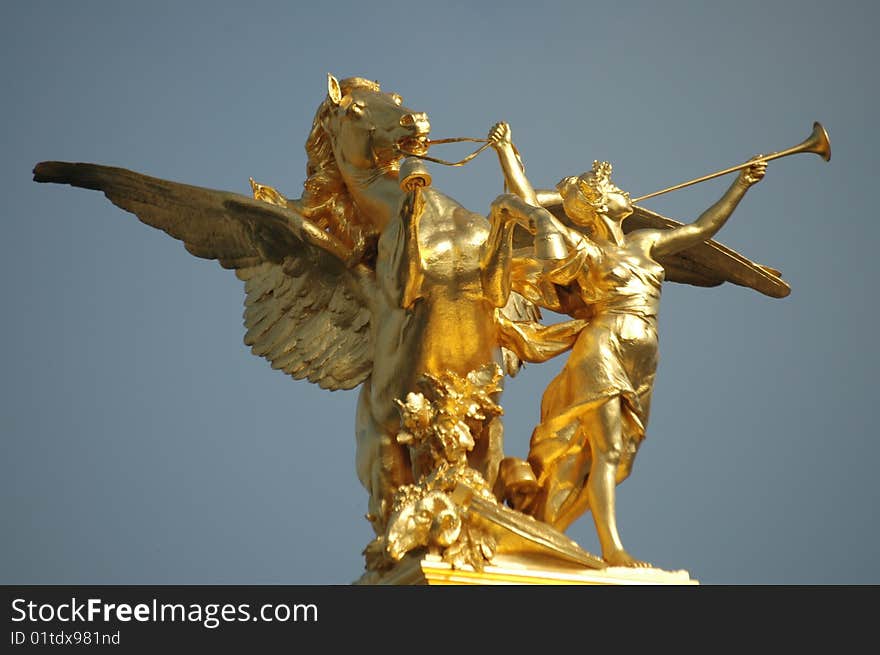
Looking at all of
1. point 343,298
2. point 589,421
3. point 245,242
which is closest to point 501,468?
point 589,421

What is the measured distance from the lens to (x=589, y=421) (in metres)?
5.98

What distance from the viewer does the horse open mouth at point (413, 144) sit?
6316mm

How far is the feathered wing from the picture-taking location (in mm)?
6355

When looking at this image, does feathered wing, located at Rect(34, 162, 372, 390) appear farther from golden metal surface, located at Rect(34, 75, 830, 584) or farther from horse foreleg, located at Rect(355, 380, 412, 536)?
horse foreleg, located at Rect(355, 380, 412, 536)

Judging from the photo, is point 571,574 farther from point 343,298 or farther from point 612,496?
point 343,298

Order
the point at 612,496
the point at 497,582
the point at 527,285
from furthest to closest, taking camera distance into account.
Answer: the point at 527,285
the point at 612,496
the point at 497,582

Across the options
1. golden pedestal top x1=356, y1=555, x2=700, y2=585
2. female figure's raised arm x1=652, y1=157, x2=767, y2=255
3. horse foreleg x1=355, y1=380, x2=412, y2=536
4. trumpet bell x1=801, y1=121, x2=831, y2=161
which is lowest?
golden pedestal top x1=356, y1=555, x2=700, y2=585

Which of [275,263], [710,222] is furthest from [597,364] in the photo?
Answer: [275,263]

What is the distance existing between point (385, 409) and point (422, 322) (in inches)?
13.2

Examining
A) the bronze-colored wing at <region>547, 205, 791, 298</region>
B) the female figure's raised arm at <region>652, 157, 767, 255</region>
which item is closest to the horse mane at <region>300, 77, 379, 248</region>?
the bronze-colored wing at <region>547, 205, 791, 298</region>

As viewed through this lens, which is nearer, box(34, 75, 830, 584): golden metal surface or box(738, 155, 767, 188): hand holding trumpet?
box(34, 75, 830, 584): golden metal surface

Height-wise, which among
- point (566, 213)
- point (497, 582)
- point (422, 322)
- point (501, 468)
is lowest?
point (497, 582)

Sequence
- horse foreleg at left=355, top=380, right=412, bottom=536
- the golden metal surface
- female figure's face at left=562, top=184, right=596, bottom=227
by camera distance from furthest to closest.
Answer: female figure's face at left=562, top=184, right=596, bottom=227
horse foreleg at left=355, top=380, right=412, bottom=536
the golden metal surface

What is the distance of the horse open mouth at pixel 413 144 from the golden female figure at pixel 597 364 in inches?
20.2
